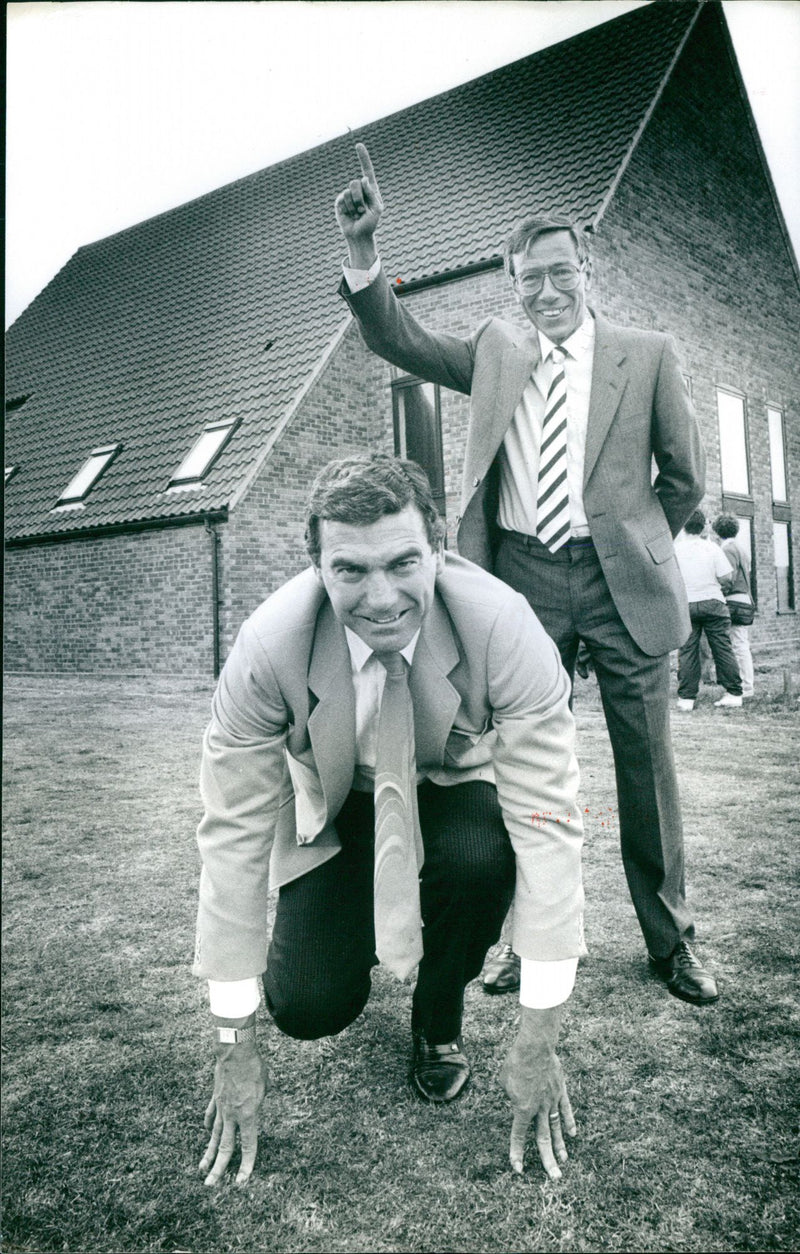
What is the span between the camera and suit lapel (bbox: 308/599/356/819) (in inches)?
56.4

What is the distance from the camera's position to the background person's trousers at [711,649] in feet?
7.82

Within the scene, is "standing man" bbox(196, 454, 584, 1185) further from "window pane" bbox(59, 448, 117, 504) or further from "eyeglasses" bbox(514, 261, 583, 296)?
"window pane" bbox(59, 448, 117, 504)

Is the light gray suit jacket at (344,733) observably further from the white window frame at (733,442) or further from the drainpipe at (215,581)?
the drainpipe at (215,581)

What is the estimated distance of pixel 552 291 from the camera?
2039 mm

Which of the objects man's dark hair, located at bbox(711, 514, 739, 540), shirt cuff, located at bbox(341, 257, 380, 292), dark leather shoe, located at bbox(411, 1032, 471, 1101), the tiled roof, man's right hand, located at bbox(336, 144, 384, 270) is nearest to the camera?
dark leather shoe, located at bbox(411, 1032, 471, 1101)

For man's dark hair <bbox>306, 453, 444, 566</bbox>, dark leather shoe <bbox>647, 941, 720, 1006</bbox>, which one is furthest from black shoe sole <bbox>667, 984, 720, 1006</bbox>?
man's dark hair <bbox>306, 453, 444, 566</bbox>

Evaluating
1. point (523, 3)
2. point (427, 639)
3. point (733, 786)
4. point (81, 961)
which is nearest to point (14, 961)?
point (81, 961)

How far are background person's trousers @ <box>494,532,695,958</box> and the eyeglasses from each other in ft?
2.04

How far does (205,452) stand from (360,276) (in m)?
1.37

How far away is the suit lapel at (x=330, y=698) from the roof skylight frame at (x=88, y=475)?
1.44 m

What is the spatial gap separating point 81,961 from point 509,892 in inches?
44.1

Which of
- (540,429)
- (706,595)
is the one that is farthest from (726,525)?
(540,429)

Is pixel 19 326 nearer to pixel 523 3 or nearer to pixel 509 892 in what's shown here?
pixel 523 3

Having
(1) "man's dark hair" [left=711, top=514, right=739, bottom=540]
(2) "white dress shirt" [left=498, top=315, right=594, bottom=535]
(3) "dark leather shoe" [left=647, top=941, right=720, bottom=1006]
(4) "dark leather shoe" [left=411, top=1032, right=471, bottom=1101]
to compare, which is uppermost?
(2) "white dress shirt" [left=498, top=315, right=594, bottom=535]
